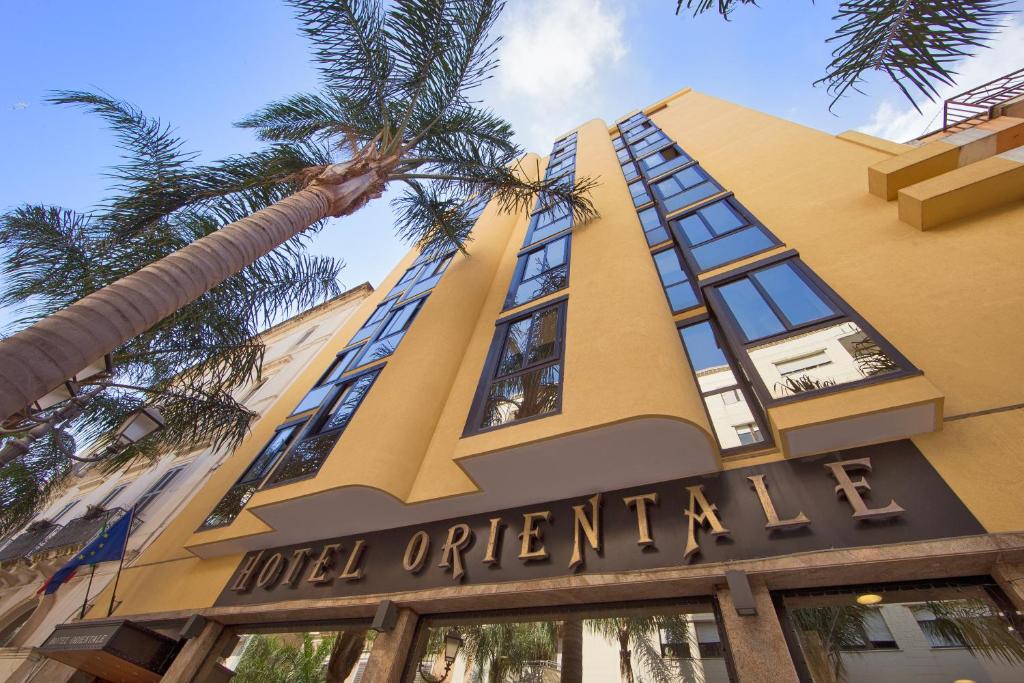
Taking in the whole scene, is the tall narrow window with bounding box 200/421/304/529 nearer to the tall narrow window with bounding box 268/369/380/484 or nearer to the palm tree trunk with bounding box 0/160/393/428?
the tall narrow window with bounding box 268/369/380/484

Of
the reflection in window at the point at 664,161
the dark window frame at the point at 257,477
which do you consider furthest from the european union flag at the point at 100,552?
the reflection in window at the point at 664,161

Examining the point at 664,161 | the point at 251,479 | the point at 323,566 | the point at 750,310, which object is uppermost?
the point at 664,161

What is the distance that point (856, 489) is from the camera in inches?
173

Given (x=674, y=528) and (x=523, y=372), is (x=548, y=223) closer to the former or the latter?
(x=523, y=372)

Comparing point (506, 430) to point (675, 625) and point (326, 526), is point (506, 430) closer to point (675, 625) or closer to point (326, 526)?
point (326, 526)

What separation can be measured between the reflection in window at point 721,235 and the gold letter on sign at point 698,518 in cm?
489

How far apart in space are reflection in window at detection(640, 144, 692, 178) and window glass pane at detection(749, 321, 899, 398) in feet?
31.3

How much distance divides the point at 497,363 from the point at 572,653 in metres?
6.16

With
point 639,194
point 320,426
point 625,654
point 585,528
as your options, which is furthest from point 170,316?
point 625,654

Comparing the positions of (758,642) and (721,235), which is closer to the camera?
(758,642)

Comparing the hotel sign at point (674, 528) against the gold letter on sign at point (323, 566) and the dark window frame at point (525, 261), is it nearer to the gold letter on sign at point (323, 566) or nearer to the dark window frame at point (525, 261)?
the gold letter on sign at point (323, 566)

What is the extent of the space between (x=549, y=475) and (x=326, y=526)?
4.43 m

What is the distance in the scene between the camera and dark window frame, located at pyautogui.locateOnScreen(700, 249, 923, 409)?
191 inches

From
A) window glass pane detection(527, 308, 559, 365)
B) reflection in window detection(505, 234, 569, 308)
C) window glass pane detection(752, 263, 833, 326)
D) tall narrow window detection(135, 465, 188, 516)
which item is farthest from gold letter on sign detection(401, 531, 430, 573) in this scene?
tall narrow window detection(135, 465, 188, 516)
